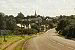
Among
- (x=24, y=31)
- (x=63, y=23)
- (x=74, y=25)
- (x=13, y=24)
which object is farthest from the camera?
(x=13, y=24)

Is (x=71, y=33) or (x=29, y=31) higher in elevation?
(x=71, y=33)

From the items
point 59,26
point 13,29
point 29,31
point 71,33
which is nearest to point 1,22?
point 13,29

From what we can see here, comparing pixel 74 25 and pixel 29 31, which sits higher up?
pixel 74 25

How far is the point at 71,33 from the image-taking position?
64438mm

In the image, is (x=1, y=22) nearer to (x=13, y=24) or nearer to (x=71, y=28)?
(x=13, y=24)

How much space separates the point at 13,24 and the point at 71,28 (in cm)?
7473

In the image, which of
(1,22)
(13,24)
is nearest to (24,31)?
(13,24)

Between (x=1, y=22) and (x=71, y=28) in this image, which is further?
(x=1, y=22)

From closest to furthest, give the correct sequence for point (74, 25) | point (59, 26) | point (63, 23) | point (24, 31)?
point (74, 25) → point (63, 23) → point (59, 26) → point (24, 31)

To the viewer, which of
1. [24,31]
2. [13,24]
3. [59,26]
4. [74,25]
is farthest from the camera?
[13,24]

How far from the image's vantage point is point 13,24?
134625 millimetres

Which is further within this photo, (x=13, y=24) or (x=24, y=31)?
(x=13, y=24)

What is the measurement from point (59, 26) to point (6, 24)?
44.5 meters

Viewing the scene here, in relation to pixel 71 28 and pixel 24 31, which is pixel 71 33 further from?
pixel 24 31
